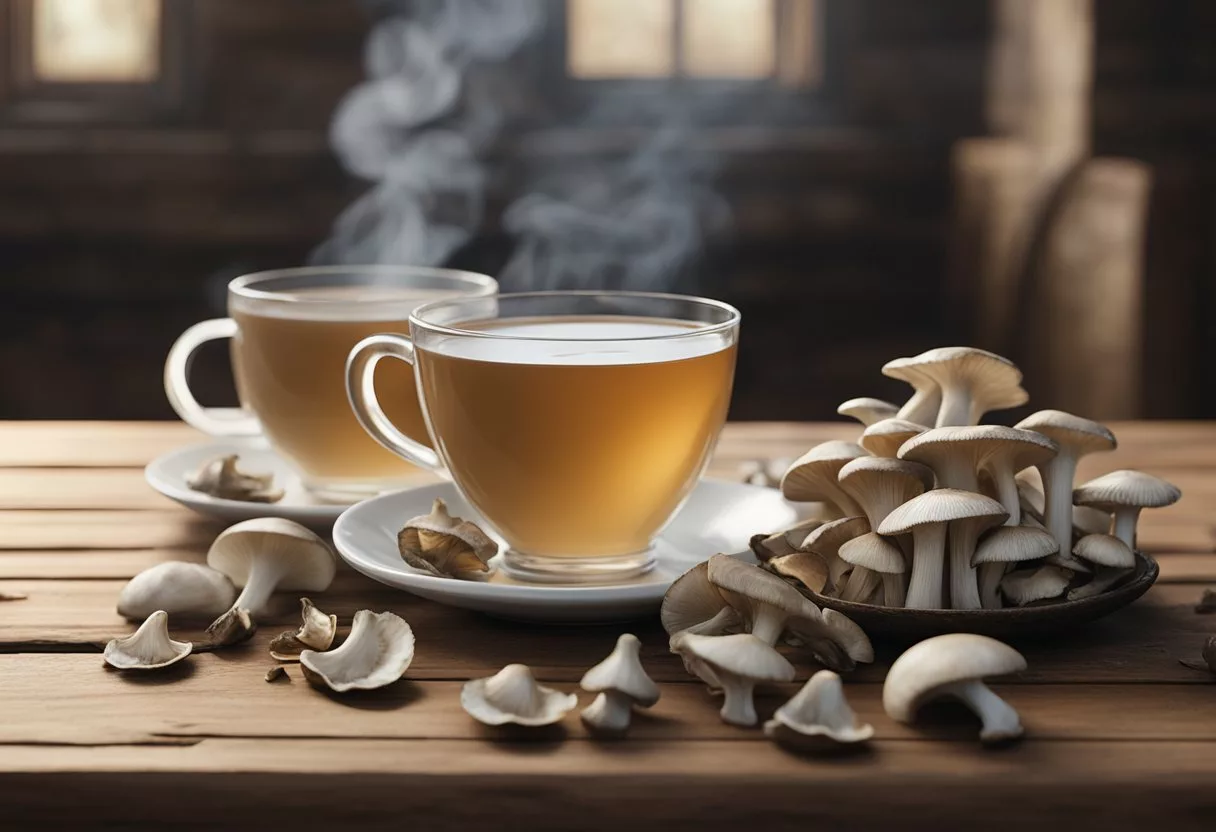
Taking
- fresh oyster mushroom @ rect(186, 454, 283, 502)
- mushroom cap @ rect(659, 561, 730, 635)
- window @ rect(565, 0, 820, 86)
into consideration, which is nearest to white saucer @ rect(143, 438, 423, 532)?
fresh oyster mushroom @ rect(186, 454, 283, 502)

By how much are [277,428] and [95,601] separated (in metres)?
0.25

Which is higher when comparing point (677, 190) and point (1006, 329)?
point (677, 190)

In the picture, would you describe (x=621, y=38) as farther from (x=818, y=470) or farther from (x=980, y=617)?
(x=980, y=617)

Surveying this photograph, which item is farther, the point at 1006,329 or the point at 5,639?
the point at 1006,329

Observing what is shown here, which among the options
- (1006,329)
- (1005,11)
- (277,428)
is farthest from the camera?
(1005,11)

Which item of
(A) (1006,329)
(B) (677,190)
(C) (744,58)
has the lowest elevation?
(A) (1006,329)

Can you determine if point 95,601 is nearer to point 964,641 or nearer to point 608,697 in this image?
point 608,697

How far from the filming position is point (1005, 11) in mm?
3582

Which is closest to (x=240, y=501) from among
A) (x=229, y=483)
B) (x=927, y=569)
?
(x=229, y=483)

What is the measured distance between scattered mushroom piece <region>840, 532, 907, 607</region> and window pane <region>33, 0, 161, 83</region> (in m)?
3.38

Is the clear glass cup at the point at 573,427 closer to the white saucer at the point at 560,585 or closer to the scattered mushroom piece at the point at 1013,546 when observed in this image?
the white saucer at the point at 560,585

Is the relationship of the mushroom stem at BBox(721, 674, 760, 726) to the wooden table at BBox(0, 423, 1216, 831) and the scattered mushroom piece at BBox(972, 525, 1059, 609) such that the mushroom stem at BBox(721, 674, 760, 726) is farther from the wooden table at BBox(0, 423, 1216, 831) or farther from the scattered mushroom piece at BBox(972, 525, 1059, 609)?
the scattered mushroom piece at BBox(972, 525, 1059, 609)

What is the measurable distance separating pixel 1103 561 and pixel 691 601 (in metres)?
0.22

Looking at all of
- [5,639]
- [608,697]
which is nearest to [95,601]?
[5,639]
